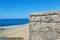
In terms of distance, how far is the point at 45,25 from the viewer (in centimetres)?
475

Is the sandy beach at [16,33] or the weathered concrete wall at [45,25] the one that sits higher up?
the weathered concrete wall at [45,25]

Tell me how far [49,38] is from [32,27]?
54cm

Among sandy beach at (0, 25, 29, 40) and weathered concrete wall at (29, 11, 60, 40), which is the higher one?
weathered concrete wall at (29, 11, 60, 40)

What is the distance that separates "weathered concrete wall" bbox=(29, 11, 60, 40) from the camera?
15.2 feet

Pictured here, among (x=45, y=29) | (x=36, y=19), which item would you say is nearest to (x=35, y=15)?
(x=36, y=19)

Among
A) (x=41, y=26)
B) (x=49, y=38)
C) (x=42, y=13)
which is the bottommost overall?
(x=49, y=38)

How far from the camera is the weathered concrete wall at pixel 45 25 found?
4.62 meters

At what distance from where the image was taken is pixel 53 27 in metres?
4.66

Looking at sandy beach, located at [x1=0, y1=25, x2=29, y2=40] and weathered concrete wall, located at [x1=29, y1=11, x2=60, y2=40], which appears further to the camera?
sandy beach, located at [x1=0, y1=25, x2=29, y2=40]

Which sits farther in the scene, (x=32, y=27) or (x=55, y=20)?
(x=32, y=27)

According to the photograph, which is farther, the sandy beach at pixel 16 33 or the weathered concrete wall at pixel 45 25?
the sandy beach at pixel 16 33

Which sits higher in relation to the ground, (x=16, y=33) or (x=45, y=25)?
(x=45, y=25)

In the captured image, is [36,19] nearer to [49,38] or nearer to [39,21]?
[39,21]

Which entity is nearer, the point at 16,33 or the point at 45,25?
the point at 45,25
